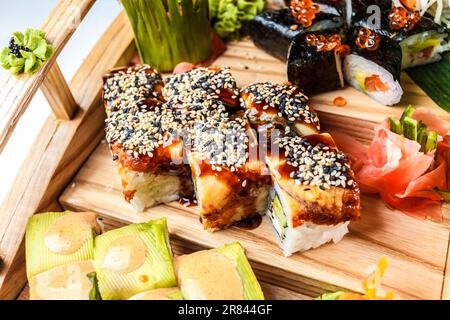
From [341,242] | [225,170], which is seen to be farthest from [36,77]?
[341,242]

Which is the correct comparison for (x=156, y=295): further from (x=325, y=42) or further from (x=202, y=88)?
(x=325, y=42)

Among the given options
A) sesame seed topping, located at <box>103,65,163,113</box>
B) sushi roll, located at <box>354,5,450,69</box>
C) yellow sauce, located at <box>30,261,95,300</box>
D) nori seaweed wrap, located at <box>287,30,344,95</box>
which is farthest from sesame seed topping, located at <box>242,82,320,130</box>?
yellow sauce, located at <box>30,261,95,300</box>

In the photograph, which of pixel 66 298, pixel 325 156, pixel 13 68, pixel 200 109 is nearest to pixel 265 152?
pixel 325 156

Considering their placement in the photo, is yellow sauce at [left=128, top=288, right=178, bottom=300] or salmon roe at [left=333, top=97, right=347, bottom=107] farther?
salmon roe at [left=333, top=97, right=347, bottom=107]

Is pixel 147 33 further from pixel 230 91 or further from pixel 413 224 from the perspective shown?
pixel 413 224

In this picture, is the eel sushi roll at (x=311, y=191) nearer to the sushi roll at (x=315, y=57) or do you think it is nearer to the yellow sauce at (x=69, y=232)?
the sushi roll at (x=315, y=57)

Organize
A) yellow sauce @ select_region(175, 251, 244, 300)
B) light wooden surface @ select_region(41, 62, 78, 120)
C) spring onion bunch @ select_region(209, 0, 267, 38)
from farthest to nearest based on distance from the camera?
spring onion bunch @ select_region(209, 0, 267, 38) < light wooden surface @ select_region(41, 62, 78, 120) < yellow sauce @ select_region(175, 251, 244, 300)

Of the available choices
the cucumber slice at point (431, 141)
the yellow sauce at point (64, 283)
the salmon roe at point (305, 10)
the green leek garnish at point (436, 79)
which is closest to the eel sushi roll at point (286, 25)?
the salmon roe at point (305, 10)

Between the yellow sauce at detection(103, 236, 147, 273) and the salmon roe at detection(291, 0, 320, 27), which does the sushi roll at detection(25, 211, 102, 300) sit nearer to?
the yellow sauce at detection(103, 236, 147, 273)
